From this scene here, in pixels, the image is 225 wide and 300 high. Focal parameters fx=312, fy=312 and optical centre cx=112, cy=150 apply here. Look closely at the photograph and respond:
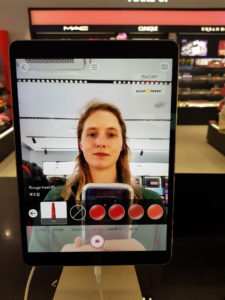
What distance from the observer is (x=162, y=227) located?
0.65 m

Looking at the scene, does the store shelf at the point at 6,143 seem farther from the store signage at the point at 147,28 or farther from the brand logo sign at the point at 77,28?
the store signage at the point at 147,28

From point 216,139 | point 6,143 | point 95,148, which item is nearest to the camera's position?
point 95,148

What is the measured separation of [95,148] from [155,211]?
0.58 feet

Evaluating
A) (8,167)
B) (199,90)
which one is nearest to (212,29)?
(199,90)

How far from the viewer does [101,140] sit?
615 mm

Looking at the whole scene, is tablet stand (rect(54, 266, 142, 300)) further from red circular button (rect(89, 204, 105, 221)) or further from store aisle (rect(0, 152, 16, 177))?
store aisle (rect(0, 152, 16, 177))

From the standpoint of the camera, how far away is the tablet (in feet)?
1.90

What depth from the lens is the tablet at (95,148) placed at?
1.90 feet

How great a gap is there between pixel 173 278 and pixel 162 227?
24 centimetres

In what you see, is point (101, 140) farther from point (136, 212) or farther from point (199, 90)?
point (199, 90)

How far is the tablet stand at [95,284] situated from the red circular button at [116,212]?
0.17 meters

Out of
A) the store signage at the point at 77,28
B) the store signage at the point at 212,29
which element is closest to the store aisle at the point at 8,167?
the store signage at the point at 77,28

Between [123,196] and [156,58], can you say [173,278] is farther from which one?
[156,58]

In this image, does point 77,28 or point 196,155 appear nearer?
point 196,155
